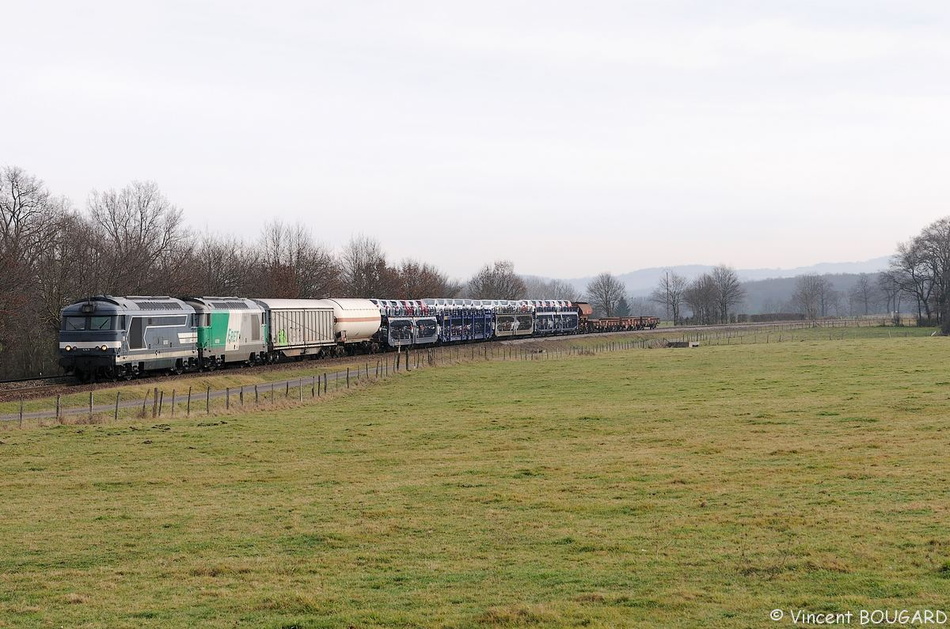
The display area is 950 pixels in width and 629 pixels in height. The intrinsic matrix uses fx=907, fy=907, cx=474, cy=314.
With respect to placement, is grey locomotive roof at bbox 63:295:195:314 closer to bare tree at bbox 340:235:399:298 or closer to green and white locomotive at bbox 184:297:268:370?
green and white locomotive at bbox 184:297:268:370

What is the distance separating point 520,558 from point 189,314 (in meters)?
41.8

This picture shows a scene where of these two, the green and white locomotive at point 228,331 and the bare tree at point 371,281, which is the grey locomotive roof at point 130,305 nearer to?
the green and white locomotive at point 228,331

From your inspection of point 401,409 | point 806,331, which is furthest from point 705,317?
point 401,409

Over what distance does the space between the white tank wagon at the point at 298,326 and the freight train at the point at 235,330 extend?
7cm

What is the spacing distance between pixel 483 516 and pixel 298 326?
48788 mm

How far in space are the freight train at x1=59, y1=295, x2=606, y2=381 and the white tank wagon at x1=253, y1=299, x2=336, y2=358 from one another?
0.23 feet

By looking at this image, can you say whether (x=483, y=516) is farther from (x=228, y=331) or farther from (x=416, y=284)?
(x=416, y=284)

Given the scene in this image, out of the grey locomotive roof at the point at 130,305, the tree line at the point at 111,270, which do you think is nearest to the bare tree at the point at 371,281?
the tree line at the point at 111,270

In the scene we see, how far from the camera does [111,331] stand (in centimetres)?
4688

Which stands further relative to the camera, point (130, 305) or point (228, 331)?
point (228, 331)

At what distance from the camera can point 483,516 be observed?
792 inches

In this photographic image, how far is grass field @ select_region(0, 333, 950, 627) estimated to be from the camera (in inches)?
528

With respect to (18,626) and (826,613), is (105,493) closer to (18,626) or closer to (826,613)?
(18,626)

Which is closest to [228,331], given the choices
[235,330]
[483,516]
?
[235,330]
